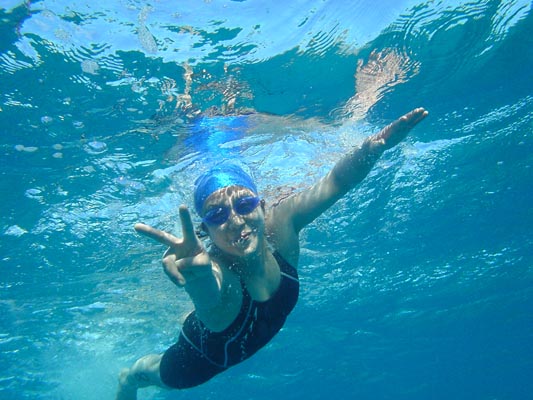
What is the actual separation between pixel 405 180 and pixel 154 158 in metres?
9.02

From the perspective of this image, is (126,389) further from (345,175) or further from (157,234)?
(345,175)

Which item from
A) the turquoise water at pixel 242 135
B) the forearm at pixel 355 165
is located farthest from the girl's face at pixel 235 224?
the turquoise water at pixel 242 135

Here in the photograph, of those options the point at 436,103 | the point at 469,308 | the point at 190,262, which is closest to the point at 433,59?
the point at 436,103

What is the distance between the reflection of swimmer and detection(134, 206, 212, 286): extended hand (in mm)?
166

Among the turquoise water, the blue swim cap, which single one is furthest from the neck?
the turquoise water

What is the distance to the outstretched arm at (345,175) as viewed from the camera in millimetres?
4773

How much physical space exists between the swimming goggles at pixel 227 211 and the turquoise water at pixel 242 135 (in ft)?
11.7

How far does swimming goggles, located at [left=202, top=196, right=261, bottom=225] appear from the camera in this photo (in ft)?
15.1

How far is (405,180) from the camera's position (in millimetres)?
13469

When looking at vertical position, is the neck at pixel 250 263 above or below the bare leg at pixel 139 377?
above

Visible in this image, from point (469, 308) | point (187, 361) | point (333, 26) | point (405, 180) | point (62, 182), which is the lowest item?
point (187, 361)

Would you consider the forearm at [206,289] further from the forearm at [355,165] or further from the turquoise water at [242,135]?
the turquoise water at [242,135]

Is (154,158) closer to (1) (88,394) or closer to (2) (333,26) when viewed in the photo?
(2) (333,26)

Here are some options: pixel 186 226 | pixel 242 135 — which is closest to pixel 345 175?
pixel 186 226
